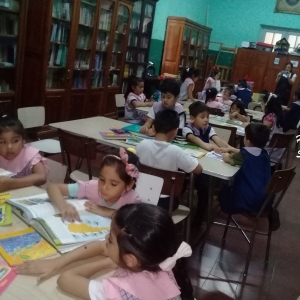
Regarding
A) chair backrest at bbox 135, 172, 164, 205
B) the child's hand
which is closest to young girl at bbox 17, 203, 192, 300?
the child's hand

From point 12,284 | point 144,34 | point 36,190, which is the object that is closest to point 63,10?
point 144,34

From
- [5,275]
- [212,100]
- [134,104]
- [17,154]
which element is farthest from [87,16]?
[5,275]

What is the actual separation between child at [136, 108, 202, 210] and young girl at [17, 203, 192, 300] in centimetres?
127

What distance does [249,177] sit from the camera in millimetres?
2561

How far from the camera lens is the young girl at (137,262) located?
0.97 metres

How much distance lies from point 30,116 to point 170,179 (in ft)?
5.85

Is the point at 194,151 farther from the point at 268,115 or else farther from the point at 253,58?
the point at 253,58

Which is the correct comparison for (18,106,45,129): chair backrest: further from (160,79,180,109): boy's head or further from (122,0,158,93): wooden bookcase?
(122,0,158,93): wooden bookcase

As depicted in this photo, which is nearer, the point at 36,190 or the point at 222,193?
the point at 36,190

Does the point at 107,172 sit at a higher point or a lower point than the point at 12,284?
higher

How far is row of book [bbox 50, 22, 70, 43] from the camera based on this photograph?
453cm

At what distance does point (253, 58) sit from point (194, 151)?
24.9ft

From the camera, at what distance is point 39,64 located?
4430mm

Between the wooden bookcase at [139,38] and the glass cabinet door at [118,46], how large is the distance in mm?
297
